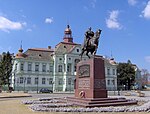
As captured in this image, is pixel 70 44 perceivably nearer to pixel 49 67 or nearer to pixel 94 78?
pixel 49 67

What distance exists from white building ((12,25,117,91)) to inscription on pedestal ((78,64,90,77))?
42781 millimetres

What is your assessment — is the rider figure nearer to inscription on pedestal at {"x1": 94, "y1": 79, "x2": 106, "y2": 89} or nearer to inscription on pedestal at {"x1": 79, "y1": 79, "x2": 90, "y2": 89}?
inscription on pedestal at {"x1": 79, "y1": 79, "x2": 90, "y2": 89}

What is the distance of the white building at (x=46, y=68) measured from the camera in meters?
63.2

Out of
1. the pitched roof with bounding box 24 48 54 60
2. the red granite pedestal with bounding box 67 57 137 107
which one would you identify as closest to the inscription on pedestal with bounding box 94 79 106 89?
the red granite pedestal with bounding box 67 57 137 107

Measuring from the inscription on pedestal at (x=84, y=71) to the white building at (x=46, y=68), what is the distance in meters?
42.8

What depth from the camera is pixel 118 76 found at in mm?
84625

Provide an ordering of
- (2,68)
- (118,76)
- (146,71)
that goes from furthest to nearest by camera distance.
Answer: (146,71) → (118,76) → (2,68)

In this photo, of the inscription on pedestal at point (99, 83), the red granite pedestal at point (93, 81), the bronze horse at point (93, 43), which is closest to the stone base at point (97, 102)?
the red granite pedestal at point (93, 81)

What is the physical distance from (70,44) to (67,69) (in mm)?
8485

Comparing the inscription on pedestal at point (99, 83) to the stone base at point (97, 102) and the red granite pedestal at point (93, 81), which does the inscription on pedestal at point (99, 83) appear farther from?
the stone base at point (97, 102)

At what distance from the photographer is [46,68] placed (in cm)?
6688

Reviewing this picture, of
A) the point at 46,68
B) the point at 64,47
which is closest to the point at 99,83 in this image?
the point at 46,68

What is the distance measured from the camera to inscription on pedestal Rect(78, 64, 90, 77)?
19.5m

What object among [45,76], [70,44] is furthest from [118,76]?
[45,76]
